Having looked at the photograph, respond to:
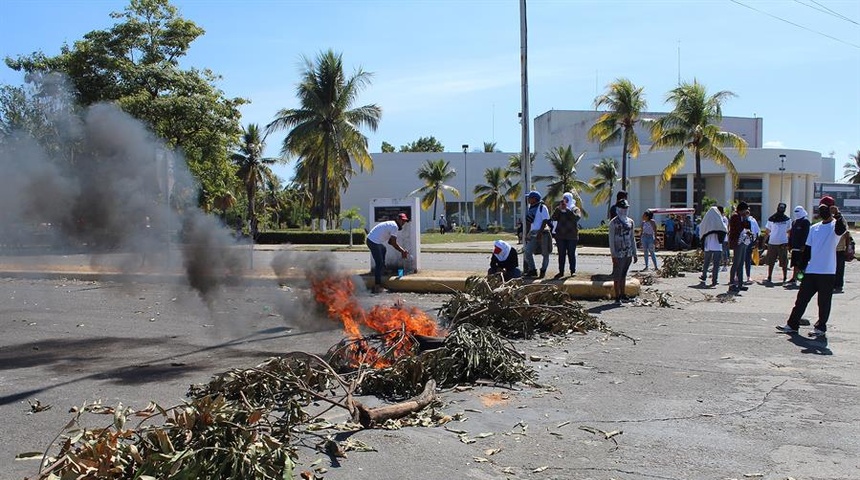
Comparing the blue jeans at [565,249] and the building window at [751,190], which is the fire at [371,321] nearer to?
the blue jeans at [565,249]

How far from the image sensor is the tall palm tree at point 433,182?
62.4 metres

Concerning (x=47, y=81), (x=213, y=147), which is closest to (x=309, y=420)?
(x=47, y=81)

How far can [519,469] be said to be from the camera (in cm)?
434

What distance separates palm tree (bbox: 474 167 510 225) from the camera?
63.2 meters

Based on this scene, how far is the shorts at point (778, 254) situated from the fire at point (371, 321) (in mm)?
9577

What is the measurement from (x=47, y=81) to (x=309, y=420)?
8.61 metres

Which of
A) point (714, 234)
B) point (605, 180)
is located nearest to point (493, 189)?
point (605, 180)

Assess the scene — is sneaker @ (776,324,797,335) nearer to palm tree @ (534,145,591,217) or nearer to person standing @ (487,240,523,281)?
person standing @ (487,240,523,281)

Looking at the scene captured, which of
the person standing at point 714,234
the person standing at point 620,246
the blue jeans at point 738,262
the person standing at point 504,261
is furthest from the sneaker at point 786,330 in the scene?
the person standing at point 714,234

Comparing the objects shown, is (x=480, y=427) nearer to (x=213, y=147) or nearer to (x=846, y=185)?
(x=213, y=147)

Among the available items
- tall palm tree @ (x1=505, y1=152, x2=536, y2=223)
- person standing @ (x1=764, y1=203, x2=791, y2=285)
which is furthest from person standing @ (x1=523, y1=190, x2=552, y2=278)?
tall palm tree @ (x1=505, y1=152, x2=536, y2=223)

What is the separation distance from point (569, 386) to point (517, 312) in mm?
2577

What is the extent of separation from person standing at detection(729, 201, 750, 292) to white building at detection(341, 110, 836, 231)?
3503 cm

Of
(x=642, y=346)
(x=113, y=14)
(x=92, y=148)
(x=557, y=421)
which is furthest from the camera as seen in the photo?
(x=113, y=14)
